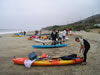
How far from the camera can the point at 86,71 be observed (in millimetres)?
3746

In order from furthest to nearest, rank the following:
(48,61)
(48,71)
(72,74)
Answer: (48,61) → (48,71) → (72,74)

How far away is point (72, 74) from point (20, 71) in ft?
8.87

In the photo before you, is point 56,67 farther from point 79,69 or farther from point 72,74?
point 79,69

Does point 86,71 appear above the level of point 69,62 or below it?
below

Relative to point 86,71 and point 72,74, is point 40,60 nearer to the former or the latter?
point 72,74

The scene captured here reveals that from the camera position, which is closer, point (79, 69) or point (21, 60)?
point (79, 69)

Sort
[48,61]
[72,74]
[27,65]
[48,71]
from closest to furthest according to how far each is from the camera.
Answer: [72,74], [48,71], [27,65], [48,61]

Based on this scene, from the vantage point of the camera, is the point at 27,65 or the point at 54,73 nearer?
the point at 54,73

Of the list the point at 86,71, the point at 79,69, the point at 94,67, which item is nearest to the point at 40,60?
the point at 79,69

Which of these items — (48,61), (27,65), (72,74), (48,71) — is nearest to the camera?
(72,74)

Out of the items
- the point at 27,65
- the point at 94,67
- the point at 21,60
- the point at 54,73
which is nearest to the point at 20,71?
the point at 27,65

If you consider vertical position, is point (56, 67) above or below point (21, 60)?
below

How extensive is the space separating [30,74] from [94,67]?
3.56 meters

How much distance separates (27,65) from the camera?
4.09 meters
